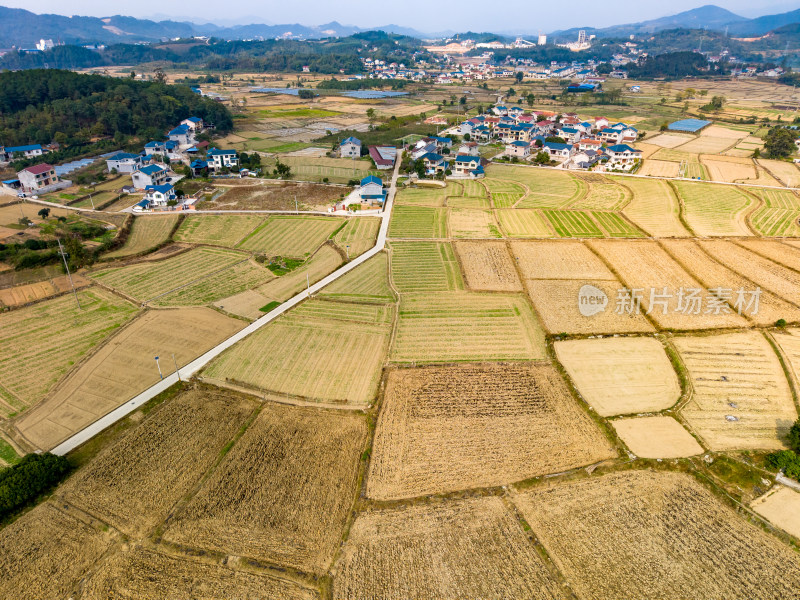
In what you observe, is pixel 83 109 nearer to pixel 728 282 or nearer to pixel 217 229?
pixel 217 229

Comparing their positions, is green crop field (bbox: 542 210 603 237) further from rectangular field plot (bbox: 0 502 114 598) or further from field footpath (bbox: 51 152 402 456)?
rectangular field plot (bbox: 0 502 114 598)

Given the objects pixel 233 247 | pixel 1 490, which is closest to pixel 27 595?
pixel 1 490

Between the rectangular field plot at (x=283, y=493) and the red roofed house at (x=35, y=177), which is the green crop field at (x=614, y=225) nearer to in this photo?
the rectangular field plot at (x=283, y=493)

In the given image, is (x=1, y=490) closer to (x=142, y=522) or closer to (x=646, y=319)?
(x=142, y=522)

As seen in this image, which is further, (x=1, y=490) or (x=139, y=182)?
(x=139, y=182)

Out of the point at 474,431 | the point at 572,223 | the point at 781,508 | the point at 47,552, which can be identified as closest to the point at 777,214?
the point at 572,223
